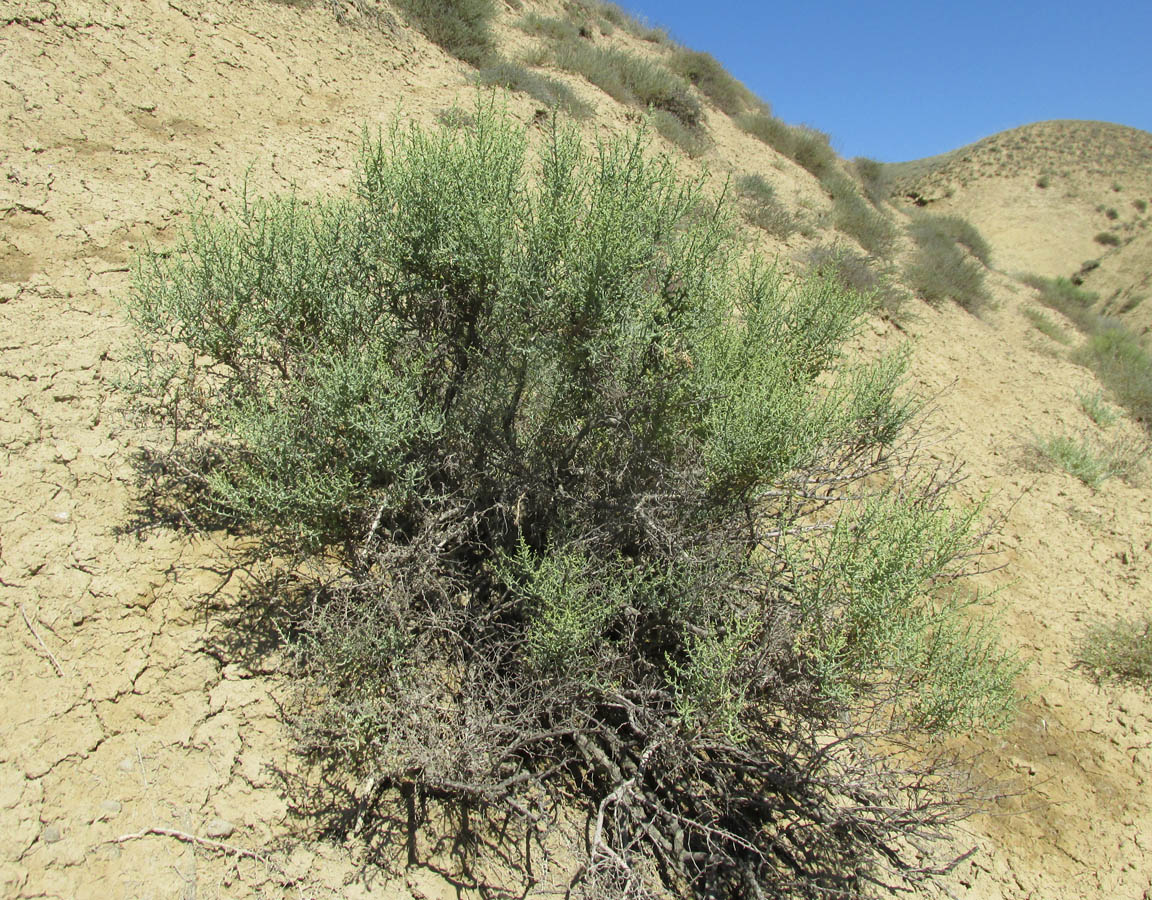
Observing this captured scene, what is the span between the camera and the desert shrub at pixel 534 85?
7781 mm

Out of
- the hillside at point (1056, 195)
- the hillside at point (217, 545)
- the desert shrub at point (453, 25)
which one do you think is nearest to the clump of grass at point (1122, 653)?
the hillside at point (217, 545)

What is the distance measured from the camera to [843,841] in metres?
2.87

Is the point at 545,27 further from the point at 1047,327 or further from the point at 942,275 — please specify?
the point at 1047,327

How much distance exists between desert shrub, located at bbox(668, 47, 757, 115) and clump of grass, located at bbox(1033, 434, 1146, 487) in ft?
25.8

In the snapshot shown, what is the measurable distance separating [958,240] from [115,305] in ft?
45.7

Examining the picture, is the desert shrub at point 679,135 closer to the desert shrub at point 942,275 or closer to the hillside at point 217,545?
the hillside at point 217,545

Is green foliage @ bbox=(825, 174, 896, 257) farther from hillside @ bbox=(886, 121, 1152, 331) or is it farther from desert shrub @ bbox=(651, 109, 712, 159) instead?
hillside @ bbox=(886, 121, 1152, 331)

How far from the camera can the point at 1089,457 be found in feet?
21.9

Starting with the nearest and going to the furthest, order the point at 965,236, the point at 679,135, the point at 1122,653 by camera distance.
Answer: the point at 1122,653 → the point at 679,135 → the point at 965,236

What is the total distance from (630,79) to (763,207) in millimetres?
3216

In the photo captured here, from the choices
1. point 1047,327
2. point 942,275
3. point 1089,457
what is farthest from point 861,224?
point 1089,457

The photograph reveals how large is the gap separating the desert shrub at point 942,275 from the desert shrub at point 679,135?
3.62 meters

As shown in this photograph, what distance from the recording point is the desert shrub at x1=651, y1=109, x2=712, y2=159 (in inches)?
363

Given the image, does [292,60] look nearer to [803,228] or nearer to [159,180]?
[159,180]
